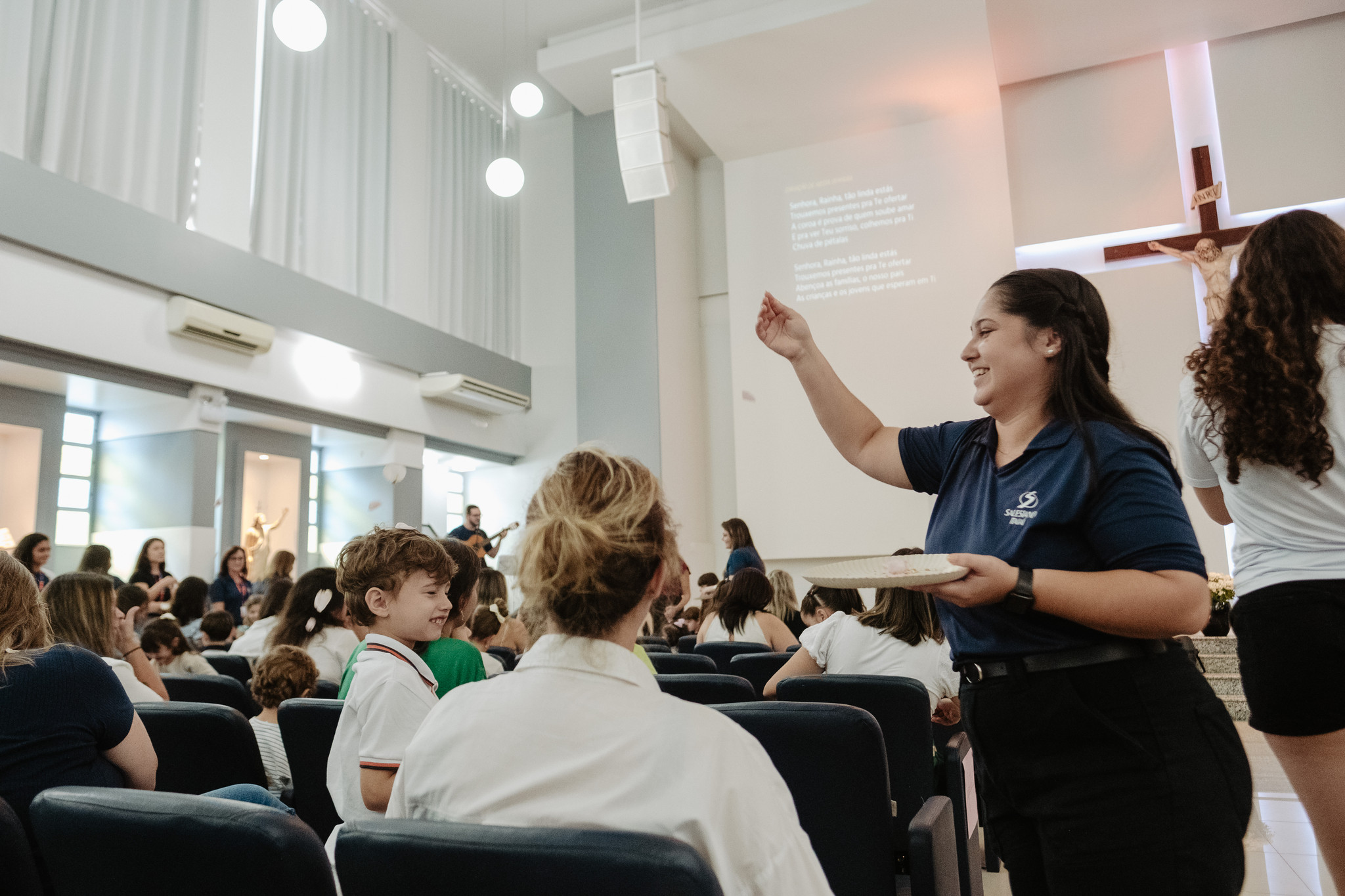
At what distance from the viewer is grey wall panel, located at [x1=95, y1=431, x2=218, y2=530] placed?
6777 millimetres

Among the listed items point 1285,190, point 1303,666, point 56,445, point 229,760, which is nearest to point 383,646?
point 229,760

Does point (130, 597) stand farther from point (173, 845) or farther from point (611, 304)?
point (611, 304)

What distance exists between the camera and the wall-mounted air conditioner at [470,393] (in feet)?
29.2

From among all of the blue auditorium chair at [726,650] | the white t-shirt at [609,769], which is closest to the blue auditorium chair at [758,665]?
the blue auditorium chair at [726,650]

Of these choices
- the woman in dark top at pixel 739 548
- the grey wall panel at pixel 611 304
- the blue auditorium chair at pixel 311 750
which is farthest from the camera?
the grey wall panel at pixel 611 304

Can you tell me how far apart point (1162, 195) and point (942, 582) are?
330 inches

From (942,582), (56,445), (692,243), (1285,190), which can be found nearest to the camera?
(942,582)

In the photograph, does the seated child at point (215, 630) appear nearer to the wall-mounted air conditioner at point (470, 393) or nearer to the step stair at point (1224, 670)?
the wall-mounted air conditioner at point (470, 393)

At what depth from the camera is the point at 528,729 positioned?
0.89 meters

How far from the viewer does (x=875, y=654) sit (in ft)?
8.45

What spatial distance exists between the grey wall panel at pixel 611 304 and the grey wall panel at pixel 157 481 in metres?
3.68

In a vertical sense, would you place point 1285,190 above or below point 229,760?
above

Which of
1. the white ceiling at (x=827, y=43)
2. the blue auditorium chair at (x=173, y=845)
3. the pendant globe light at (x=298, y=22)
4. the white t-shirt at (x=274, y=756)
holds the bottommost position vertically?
the white t-shirt at (x=274, y=756)

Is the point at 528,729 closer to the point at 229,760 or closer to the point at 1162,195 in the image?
the point at 229,760
